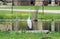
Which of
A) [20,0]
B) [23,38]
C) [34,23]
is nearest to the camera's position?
[23,38]

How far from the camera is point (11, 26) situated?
1454 cm

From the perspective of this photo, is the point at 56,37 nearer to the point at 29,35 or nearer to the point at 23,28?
the point at 29,35

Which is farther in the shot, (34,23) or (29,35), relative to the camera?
(34,23)

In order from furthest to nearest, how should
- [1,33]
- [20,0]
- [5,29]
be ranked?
[20,0] < [5,29] < [1,33]

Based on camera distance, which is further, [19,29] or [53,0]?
[53,0]

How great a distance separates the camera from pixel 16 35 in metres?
12.8

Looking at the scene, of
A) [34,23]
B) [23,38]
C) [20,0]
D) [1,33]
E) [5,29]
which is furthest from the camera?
[20,0]

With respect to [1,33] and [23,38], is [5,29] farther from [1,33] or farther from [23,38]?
[23,38]

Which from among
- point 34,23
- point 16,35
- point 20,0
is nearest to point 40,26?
point 34,23

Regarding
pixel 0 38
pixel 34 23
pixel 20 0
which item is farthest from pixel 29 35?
pixel 20 0

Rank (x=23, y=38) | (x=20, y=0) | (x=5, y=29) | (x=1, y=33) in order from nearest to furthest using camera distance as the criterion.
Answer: (x=23, y=38) < (x=1, y=33) < (x=5, y=29) < (x=20, y=0)

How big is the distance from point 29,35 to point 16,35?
599 millimetres

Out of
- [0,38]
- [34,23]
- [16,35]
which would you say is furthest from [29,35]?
[34,23]

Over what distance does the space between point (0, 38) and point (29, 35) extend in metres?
1.42
